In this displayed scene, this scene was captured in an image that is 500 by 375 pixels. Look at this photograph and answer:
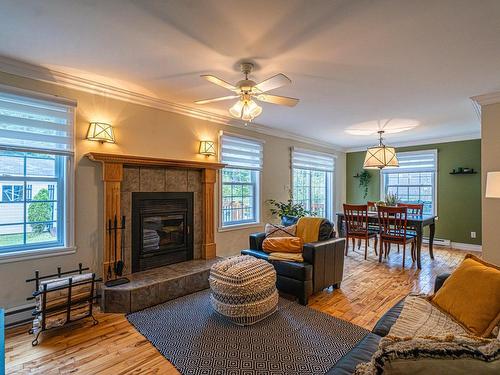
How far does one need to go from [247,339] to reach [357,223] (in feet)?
11.0

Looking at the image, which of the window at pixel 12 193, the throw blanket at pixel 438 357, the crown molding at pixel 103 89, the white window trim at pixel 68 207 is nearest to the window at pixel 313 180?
the crown molding at pixel 103 89

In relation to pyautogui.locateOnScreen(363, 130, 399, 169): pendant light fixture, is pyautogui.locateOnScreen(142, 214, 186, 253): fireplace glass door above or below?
below

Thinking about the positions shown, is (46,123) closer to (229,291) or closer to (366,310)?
(229,291)

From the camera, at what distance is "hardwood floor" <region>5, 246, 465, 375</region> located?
1.96 metres

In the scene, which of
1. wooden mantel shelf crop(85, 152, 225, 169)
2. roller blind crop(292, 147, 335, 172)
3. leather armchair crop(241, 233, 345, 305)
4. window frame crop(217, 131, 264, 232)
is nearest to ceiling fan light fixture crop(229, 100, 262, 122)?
wooden mantel shelf crop(85, 152, 225, 169)

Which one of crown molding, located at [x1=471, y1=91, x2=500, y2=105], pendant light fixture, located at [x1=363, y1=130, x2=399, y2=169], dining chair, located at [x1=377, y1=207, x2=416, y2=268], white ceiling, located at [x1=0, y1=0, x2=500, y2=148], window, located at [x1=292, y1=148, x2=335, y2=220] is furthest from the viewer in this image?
window, located at [x1=292, y1=148, x2=335, y2=220]

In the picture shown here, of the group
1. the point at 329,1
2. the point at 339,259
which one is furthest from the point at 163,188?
the point at 329,1

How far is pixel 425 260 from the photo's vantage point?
188 inches

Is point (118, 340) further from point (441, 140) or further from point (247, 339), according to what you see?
point (441, 140)

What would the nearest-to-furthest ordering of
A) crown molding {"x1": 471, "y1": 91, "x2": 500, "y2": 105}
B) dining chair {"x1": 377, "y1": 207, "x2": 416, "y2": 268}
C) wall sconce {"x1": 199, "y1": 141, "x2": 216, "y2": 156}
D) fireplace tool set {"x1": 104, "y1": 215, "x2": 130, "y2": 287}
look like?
1. fireplace tool set {"x1": 104, "y1": 215, "x2": 130, "y2": 287}
2. crown molding {"x1": 471, "y1": 91, "x2": 500, "y2": 105}
3. wall sconce {"x1": 199, "y1": 141, "x2": 216, "y2": 156}
4. dining chair {"x1": 377, "y1": 207, "x2": 416, "y2": 268}

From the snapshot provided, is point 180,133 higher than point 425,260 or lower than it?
higher

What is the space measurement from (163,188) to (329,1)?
9.16 ft

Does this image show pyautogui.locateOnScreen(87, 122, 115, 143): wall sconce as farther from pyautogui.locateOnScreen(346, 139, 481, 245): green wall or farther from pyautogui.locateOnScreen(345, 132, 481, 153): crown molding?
pyautogui.locateOnScreen(346, 139, 481, 245): green wall

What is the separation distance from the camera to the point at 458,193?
5.65 m
